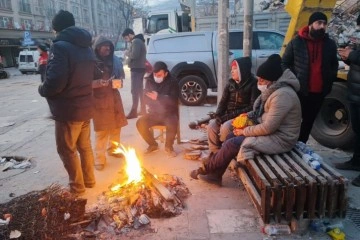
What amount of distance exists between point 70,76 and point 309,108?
342 centimetres

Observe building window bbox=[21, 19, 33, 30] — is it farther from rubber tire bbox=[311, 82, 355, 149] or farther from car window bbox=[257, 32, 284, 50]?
rubber tire bbox=[311, 82, 355, 149]

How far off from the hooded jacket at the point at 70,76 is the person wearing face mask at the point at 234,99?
1.84 metres

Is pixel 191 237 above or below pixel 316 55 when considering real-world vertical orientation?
below

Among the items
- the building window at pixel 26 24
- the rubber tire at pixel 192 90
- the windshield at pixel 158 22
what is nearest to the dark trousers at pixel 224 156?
the rubber tire at pixel 192 90

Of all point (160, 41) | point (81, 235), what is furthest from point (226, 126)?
point (160, 41)

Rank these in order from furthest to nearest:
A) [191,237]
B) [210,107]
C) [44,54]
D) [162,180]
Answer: [210,107], [44,54], [162,180], [191,237]

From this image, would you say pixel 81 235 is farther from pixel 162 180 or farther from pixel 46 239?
pixel 162 180

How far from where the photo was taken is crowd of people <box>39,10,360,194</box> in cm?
362

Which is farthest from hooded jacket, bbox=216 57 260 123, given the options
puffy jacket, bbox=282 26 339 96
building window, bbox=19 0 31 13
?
building window, bbox=19 0 31 13

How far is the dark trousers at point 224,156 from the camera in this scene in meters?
3.89

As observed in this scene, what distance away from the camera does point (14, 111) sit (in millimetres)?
10320

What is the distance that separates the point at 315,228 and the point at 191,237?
1251mm

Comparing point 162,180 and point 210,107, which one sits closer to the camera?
point 162,180

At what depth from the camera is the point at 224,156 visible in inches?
157
